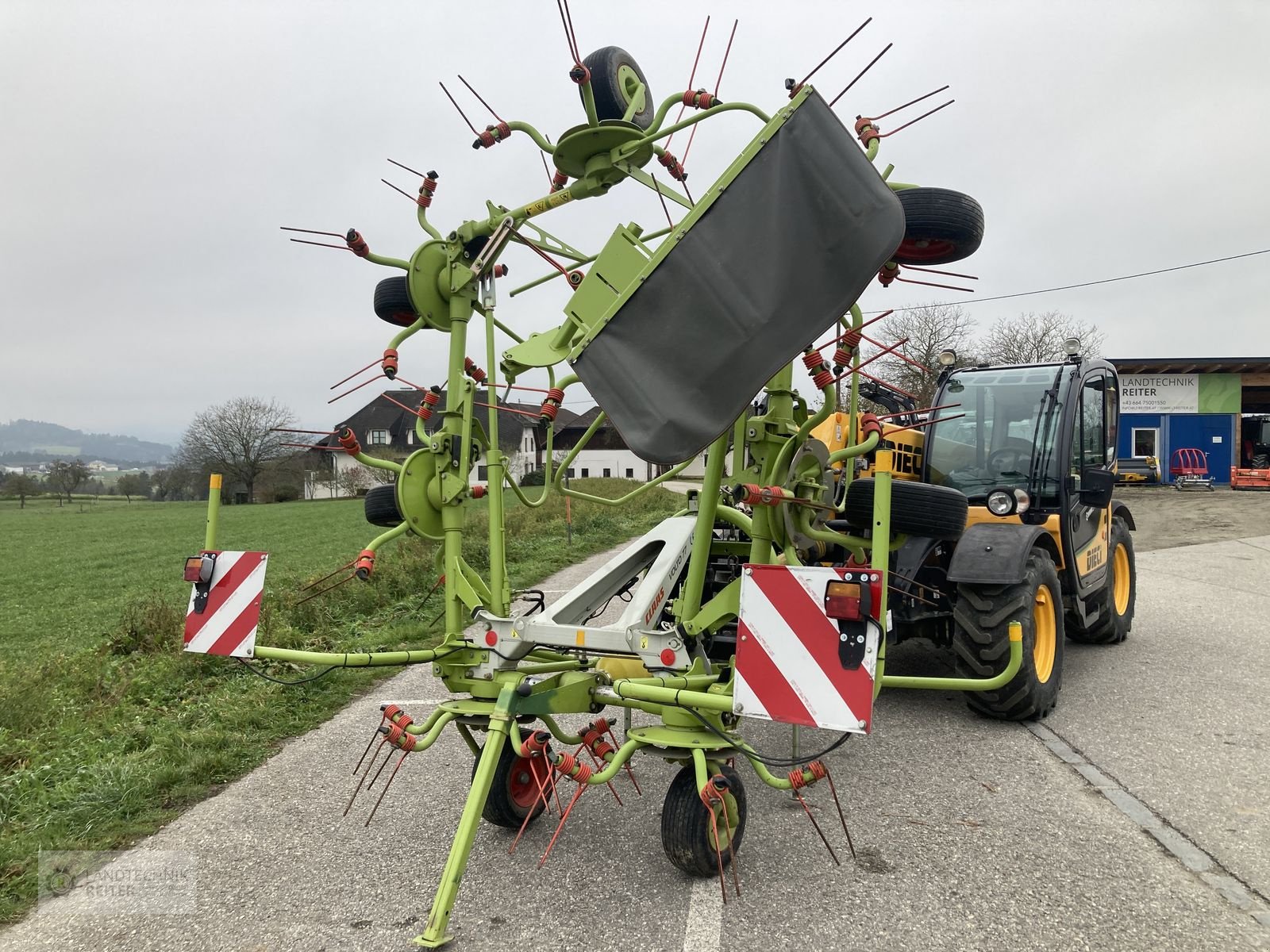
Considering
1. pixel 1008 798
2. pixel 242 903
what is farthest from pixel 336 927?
pixel 1008 798

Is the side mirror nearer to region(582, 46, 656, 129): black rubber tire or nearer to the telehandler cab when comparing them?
the telehandler cab

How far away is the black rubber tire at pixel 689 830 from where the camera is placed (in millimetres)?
3207

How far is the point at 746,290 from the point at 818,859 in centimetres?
240

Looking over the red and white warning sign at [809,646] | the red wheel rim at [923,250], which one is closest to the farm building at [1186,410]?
the red wheel rim at [923,250]

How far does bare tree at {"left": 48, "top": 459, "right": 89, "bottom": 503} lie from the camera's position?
6419 cm

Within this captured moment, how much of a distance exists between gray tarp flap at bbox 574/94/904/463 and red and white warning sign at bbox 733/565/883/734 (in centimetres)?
61

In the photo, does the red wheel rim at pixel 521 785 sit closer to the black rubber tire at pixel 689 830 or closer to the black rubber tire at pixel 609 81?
the black rubber tire at pixel 689 830

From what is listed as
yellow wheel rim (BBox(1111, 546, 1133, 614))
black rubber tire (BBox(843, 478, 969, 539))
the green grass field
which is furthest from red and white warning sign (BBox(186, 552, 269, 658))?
yellow wheel rim (BBox(1111, 546, 1133, 614))

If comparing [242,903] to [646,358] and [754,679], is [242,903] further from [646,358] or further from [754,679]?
[646,358]

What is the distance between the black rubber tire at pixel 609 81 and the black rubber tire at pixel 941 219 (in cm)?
125

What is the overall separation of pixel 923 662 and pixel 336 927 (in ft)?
16.9

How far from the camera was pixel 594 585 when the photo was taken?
4.64m

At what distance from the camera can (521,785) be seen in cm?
386

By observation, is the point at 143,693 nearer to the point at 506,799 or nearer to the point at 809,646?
the point at 506,799
